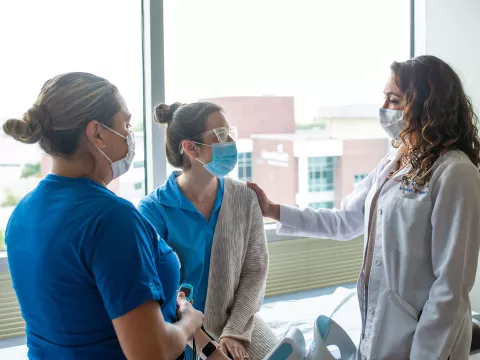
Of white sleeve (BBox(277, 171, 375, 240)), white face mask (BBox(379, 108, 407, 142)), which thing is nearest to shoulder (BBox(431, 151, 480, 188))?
white face mask (BBox(379, 108, 407, 142))

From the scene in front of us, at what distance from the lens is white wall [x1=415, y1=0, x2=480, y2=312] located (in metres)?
3.17

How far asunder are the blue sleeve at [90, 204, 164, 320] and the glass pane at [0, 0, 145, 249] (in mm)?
1555

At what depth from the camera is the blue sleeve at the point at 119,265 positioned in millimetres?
1067

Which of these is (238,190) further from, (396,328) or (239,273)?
(396,328)

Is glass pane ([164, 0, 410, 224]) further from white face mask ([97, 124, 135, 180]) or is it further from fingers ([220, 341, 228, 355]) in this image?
white face mask ([97, 124, 135, 180])

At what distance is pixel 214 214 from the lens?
6.84 feet

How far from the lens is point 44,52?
2.64m

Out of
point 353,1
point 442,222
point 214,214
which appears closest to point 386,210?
point 442,222

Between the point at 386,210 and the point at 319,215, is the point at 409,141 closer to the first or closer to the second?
the point at 386,210

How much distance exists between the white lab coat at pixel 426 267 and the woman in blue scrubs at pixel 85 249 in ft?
2.59

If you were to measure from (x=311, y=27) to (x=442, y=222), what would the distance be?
2063 mm

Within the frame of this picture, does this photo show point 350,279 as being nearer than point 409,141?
No

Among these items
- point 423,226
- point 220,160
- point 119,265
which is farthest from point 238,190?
point 119,265

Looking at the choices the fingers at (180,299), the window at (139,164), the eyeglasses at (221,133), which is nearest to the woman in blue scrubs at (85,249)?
the fingers at (180,299)
